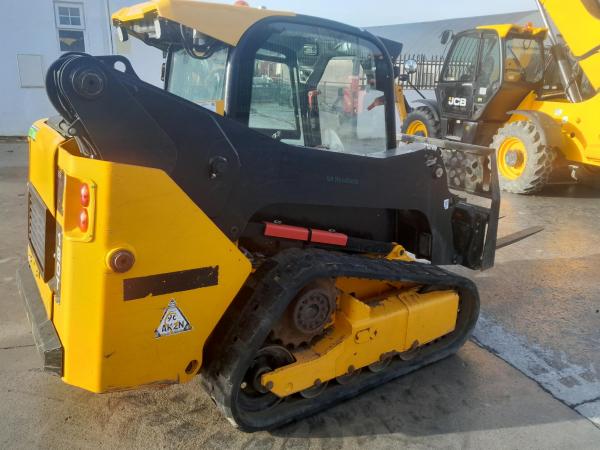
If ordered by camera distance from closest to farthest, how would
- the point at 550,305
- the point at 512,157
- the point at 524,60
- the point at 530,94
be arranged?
the point at 550,305, the point at 512,157, the point at 524,60, the point at 530,94

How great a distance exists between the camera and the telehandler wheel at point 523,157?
7680 millimetres

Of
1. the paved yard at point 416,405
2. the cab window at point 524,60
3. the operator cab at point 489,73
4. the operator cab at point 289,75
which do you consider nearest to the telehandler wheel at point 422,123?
the operator cab at point 489,73

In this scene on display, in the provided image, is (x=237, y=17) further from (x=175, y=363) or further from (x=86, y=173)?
(x=175, y=363)

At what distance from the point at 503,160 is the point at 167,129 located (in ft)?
24.3

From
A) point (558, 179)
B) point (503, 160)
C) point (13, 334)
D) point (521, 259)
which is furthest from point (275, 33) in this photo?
point (558, 179)

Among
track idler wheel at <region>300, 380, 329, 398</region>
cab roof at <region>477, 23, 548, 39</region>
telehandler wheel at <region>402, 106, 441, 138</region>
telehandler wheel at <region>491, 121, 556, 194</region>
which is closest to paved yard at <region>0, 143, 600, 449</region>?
track idler wheel at <region>300, 380, 329, 398</region>

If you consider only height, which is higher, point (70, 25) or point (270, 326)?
point (70, 25)

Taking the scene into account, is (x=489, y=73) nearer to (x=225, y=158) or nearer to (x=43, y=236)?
(x=225, y=158)

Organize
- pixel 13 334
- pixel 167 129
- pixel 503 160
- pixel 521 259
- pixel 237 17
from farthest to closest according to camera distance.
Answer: pixel 503 160, pixel 521 259, pixel 13 334, pixel 237 17, pixel 167 129

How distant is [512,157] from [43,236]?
7.33 m

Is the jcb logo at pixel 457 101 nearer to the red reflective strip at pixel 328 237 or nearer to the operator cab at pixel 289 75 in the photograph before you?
the operator cab at pixel 289 75

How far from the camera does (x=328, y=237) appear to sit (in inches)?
113

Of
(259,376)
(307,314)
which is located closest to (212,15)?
(307,314)

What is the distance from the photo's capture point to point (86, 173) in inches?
79.8
